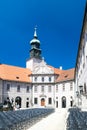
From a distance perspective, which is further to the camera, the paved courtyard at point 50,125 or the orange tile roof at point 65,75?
the orange tile roof at point 65,75

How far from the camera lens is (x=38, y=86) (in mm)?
46375

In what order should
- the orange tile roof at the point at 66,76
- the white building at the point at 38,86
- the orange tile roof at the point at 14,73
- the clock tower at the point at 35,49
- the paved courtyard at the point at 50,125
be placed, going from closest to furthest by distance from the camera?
the paved courtyard at the point at 50,125
the white building at the point at 38,86
the orange tile roof at the point at 14,73
the orange tile roof at the point at 66,76
the clock tower at the point at 35,49

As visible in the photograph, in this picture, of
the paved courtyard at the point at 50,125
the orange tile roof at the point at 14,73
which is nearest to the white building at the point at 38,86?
the orange tile roof at the point at 14,73

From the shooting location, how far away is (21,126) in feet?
33.2

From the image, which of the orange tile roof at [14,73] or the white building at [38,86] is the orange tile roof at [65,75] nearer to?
the white building at [38,86]

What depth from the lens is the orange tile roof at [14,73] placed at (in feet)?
143

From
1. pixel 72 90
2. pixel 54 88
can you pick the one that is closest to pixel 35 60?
pixel 54 88

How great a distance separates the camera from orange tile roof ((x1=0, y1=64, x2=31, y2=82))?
143 feet

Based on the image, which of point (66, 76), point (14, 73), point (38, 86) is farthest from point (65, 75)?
point (14, 73)

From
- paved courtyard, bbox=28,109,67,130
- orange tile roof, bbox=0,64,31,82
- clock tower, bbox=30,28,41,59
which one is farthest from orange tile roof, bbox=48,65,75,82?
paved courtyard, bbox=28,109,67,130

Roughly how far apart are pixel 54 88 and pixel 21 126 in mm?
36330

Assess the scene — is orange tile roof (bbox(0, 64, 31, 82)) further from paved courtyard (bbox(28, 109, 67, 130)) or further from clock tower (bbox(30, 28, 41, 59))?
paved courtyard (bbox(28, 109, 67, 130))

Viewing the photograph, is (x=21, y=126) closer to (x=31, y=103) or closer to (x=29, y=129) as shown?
(x=29, y=129)

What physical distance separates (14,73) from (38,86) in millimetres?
6076
